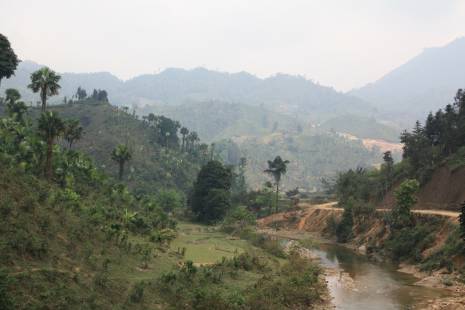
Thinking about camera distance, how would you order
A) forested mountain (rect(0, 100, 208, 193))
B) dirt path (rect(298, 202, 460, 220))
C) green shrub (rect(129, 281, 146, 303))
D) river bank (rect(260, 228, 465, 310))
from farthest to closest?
forested mountain (rect(0, 100, 208, 193))
dirt path (rect(298, 202, 460, 220))
river bank (rect(260, 228, 465, 310))
green shrub (rect(129, 281, 146, 303))

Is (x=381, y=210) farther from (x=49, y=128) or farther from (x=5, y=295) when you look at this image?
(x=5, y=295)

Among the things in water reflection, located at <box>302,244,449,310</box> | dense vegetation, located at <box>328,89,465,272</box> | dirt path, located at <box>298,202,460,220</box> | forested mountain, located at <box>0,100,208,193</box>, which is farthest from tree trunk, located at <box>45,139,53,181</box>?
forested mountain, located at <box>0,100,208,193</box>

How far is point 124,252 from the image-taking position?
46844 mm

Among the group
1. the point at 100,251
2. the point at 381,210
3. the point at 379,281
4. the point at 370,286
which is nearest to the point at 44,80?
the point at 100,251

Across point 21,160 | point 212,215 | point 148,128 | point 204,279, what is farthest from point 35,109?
point 204,279

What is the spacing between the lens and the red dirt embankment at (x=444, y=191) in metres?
80.8

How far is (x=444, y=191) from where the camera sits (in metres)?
85.4

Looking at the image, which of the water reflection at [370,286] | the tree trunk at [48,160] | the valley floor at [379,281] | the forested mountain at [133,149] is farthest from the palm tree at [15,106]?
the water reflection at [370,286]

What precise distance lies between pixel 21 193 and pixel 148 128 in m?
Answer: 146

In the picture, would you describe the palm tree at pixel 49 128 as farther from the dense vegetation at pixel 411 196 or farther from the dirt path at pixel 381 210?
the dirt path at pixel 381 210

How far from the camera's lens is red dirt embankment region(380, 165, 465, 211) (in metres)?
80.8

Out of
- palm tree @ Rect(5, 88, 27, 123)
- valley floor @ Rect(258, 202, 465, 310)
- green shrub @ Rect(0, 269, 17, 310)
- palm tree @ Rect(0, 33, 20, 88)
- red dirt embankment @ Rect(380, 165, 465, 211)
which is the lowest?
valley floor @ Rect(258, 202, 465, 310)

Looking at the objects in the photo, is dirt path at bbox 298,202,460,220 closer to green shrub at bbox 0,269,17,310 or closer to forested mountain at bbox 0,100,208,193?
forested mountain at bbox 0,100,208,193

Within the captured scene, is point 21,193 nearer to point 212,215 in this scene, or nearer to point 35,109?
point 212,215
